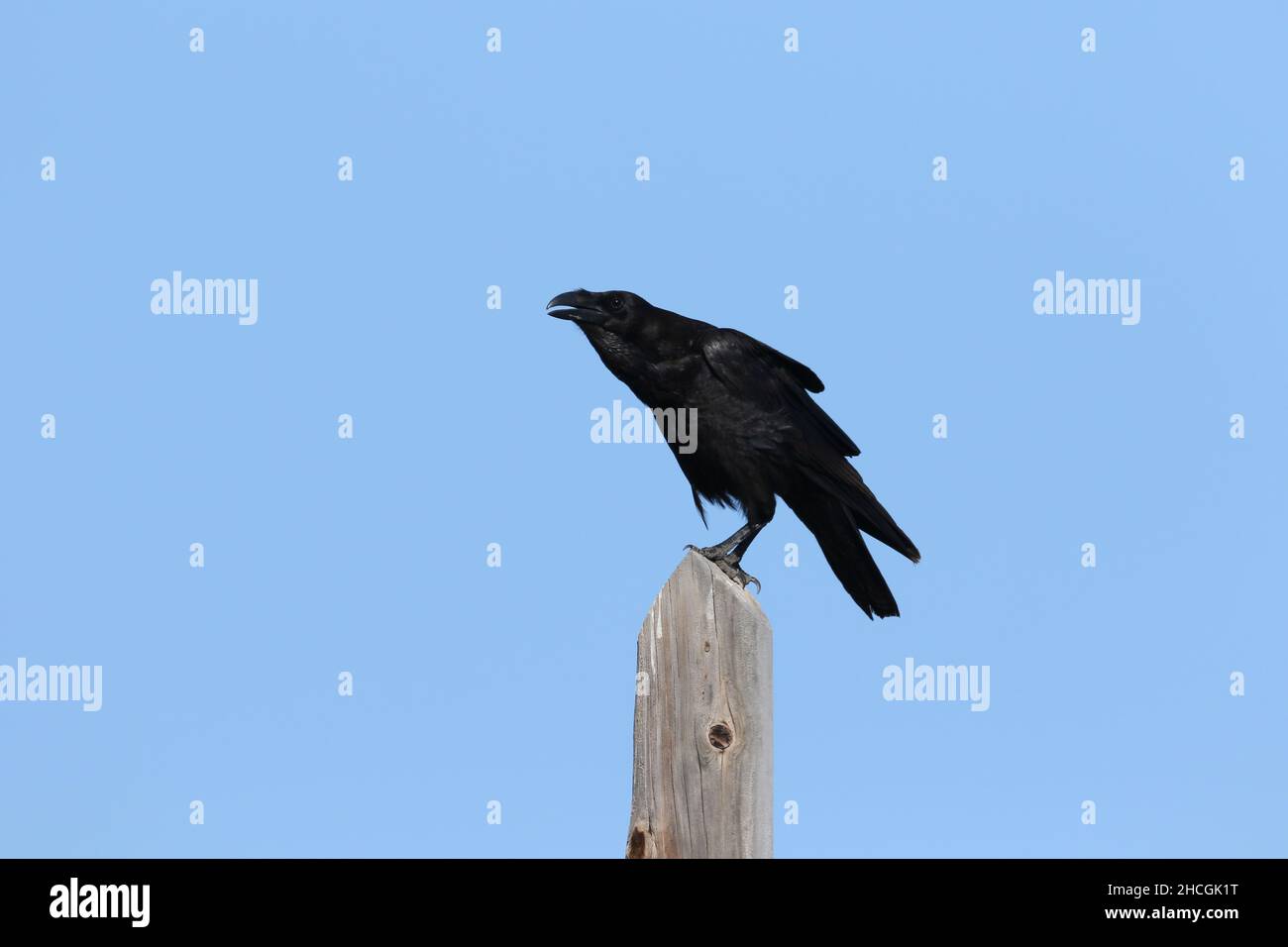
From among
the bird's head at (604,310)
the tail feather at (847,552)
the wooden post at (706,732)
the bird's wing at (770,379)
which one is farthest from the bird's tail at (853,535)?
the wooden post at (706,732)

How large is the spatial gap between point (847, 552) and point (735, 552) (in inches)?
28.9

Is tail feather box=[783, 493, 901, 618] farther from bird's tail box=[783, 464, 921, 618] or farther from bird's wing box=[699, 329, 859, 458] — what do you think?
bird's wing box=[699, 329, 859, 458]

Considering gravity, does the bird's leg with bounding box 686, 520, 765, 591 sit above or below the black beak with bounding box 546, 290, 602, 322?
below

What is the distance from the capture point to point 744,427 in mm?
7398

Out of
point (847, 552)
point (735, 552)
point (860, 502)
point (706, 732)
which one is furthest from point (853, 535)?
point (706, 732)

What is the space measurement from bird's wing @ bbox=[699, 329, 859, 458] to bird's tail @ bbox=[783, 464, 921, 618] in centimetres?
27

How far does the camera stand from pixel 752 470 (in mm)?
7414

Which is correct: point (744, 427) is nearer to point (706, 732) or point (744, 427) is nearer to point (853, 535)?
point (853, 535)

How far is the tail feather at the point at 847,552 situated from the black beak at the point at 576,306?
5.01ft

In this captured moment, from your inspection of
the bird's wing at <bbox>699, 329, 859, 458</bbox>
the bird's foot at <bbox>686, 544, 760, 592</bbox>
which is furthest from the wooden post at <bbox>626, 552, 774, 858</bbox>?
the bird's wing at <bbox>699, 329, 859, 458</bbox>

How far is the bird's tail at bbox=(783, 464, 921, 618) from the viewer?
7.32m

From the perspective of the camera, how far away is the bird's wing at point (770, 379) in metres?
7.43
